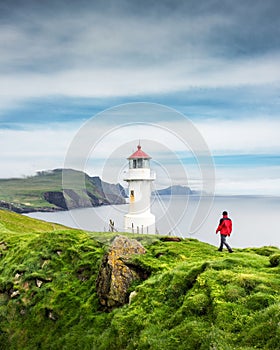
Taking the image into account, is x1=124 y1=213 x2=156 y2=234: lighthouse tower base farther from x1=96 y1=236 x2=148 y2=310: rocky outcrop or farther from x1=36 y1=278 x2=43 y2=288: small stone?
x1=96 y1=236 x2=148 y2=310: rocky outcrop

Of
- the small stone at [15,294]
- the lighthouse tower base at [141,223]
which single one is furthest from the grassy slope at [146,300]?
the lighthouse tower base at [141,223]

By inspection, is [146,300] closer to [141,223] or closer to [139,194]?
[141,223]

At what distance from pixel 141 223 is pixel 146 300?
27514 millimetres

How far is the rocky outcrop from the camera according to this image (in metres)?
16.7

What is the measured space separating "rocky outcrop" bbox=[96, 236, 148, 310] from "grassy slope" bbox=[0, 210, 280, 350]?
597 mm

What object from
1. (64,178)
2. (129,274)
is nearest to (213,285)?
(129,274)

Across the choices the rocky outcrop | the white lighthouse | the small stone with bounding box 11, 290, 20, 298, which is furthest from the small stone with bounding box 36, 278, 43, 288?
the white lighthouse

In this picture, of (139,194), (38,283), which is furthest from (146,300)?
(139,194)

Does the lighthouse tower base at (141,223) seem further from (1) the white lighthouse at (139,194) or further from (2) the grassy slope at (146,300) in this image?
(2) the grassy slope at (146,300)

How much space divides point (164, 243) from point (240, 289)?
36.4 ft

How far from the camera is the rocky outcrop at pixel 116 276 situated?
16.7 m

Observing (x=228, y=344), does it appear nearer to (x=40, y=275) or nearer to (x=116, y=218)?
(x=40, y=275)

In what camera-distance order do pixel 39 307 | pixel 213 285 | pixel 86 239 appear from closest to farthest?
pixel 213 285
pixel 39 307
pixel 86 239

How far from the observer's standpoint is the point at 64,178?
113ft
